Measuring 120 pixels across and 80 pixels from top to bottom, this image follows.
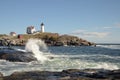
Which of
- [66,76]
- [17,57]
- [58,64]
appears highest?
[17,57]

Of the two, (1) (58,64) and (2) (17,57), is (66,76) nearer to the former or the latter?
(1) (58,64)

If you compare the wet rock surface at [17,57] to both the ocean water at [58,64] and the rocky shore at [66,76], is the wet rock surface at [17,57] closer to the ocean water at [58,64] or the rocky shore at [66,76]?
the ocean water at [58,64]

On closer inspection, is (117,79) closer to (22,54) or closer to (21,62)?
(21,62)

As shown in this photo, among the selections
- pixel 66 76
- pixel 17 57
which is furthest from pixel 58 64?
pixel 66 76

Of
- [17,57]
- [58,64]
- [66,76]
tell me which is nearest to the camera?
[66,76]

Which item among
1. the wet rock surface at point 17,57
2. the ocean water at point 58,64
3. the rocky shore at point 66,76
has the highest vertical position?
the wet rock surface at point 17,57

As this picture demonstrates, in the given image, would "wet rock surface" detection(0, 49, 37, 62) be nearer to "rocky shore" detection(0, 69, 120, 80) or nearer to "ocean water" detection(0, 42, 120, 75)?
"ocean water" detection(0, 42, 120, 75)

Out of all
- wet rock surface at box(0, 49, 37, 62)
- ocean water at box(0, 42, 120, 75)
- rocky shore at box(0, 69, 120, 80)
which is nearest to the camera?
rocky shore at box(0, 69, 120, 80)

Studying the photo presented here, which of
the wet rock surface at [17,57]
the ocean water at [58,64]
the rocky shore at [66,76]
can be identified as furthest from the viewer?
the wet rock surface at [17,57]

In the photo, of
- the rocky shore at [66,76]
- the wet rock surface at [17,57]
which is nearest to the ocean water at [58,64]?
the wet rock surface at [17,57]

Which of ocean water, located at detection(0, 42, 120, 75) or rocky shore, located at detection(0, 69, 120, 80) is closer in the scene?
rocky shore, located at detection(0, 69, 120, 80)

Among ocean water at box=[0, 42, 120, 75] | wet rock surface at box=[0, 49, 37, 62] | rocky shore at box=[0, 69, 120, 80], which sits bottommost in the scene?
ocean water at box=[0, 42, 120, 75]

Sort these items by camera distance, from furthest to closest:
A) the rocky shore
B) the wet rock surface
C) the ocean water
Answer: the wet rock surface → the ocean water → the rocky shore

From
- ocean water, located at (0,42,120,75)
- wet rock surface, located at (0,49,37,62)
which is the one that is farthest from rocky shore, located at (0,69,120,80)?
wet rock surface, located at (0,49,37,62)
